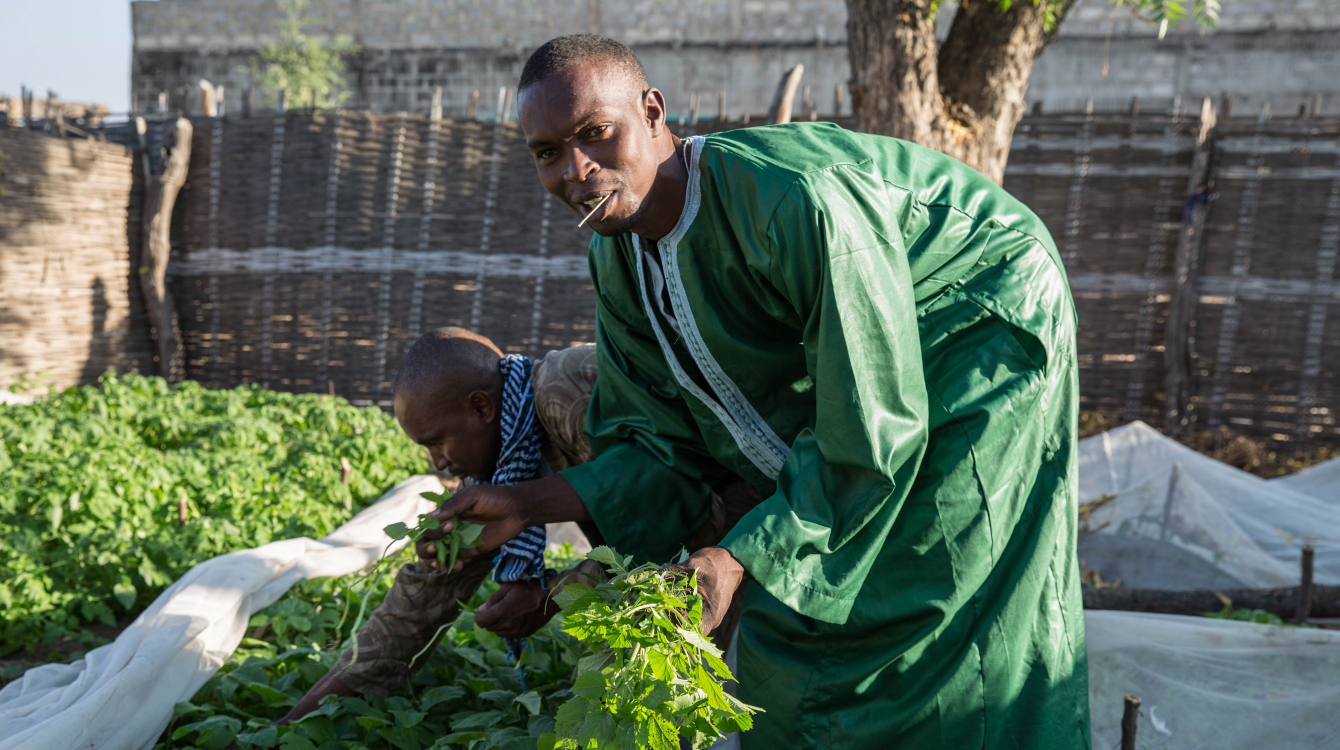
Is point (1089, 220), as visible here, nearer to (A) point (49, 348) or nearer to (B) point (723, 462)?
(B) point (723, 462)

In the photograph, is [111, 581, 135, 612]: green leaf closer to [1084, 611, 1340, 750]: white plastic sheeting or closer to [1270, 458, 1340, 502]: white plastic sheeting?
[1084, 611, 1340, 750]: white plastic sheeting

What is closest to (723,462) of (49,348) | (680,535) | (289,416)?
(680,535)

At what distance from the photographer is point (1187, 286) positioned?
6312mm

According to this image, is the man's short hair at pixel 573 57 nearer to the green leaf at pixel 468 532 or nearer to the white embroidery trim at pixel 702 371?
the white embroidery trim at pixel 702 371

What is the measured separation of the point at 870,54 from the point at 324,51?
39.2 feet

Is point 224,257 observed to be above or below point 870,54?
below

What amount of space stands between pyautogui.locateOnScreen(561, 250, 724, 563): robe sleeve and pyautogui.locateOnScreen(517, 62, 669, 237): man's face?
1.34ft

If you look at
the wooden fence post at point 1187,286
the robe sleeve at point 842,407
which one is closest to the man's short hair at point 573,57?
the robe sleeve at point 842,407

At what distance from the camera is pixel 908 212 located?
167 cm

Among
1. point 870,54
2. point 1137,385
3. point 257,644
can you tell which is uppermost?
point 870,54

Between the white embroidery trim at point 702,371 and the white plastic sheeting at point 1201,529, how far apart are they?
3.05 meters

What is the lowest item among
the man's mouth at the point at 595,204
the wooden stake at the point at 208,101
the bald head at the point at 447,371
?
the bald head at the point at 447,371

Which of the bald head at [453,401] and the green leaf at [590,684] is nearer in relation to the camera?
the green leaf at [590,684]

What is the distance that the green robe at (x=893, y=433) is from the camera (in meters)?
1.48
